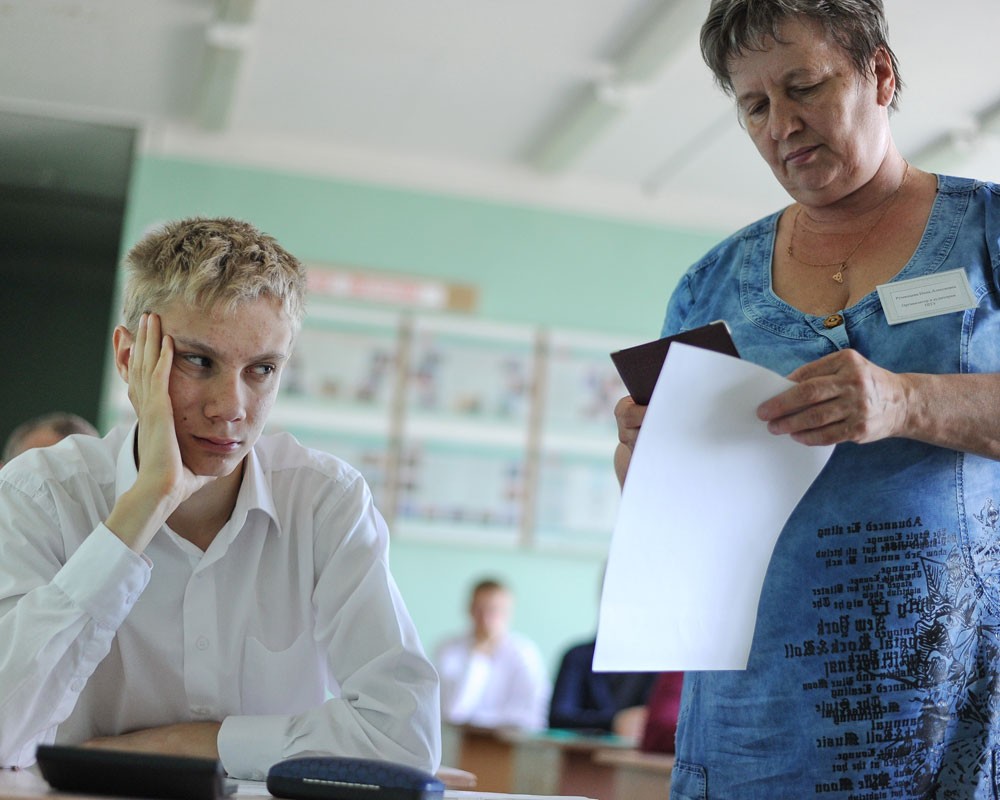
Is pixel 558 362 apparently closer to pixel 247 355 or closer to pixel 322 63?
pixel 322 63

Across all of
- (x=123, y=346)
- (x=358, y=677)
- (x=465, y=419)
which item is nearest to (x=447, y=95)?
(x=465, y=419)

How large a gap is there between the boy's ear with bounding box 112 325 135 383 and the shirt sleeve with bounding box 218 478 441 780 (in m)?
0.32

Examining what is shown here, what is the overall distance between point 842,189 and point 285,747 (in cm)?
87

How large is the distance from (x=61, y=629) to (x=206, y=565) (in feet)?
0.75

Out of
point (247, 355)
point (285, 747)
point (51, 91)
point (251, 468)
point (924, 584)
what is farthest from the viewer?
point (51, 91)

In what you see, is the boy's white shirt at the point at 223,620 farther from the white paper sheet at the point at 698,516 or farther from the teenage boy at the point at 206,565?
the white paper sheet at the point at 698,516

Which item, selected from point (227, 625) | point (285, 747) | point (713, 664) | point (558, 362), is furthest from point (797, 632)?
point (558, 362)

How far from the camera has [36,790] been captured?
882 millimetres

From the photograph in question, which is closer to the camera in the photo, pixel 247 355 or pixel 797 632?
pixel 797 632

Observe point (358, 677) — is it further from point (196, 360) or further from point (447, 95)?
point (447, 95)

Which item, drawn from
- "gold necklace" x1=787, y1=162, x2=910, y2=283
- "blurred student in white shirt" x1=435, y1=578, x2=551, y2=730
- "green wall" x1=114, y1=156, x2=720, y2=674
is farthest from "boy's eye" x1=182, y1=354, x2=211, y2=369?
"green wall" x1=114, y1=156, x2=720, y2=674

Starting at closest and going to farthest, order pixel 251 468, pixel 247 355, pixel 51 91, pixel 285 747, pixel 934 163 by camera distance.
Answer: pixel 285 747
pixel 247 355
pixel 251 468
pixel 934 163
pixel 51 91

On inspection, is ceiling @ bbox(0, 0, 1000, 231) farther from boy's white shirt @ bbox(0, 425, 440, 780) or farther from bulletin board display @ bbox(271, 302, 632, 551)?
Answer: boy's white shirt @ bbox(0, 425, 440, 780)

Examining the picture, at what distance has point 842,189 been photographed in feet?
4.19
